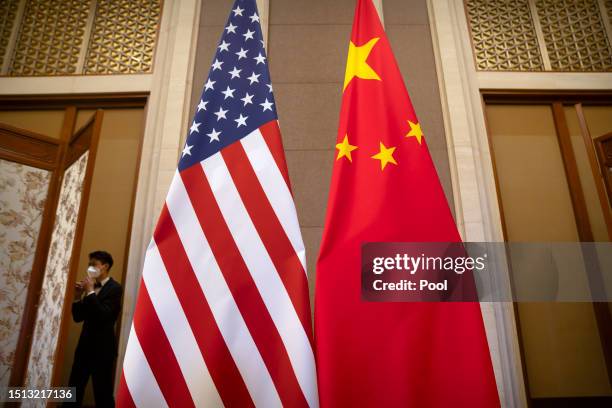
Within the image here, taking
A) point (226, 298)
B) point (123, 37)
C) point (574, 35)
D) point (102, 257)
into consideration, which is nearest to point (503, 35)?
point (574, 35)

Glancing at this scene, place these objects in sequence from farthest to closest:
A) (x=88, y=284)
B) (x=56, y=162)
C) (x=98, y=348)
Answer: (x=56, y=162)
(x=98, y=348)
(x=88, y=284)

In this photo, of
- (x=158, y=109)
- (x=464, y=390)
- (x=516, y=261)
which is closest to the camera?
(x=464, y=390)

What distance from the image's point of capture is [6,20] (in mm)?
4266

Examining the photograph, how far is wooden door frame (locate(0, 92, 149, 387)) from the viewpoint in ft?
10.7

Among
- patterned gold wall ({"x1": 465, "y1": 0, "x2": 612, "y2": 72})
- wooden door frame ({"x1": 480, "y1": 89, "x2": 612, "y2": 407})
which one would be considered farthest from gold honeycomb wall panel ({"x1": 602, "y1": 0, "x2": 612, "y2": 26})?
wooden door frame ({"x1": 480, "y1": 89, "x2": 612, "y2": 407})

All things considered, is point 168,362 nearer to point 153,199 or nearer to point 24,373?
point 153,199

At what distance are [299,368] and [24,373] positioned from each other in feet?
8.72

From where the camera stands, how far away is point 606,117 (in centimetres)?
389

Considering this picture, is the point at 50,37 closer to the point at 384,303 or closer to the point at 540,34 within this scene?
the point at 384,303

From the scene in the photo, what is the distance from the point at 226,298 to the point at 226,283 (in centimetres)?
7

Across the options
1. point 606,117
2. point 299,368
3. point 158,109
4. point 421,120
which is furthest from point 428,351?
point 606,117

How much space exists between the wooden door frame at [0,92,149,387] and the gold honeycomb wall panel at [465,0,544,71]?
3.24 m

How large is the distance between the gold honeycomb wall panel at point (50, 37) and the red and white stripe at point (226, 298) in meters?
2.99

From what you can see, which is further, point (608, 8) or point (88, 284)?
point (608, 8)
